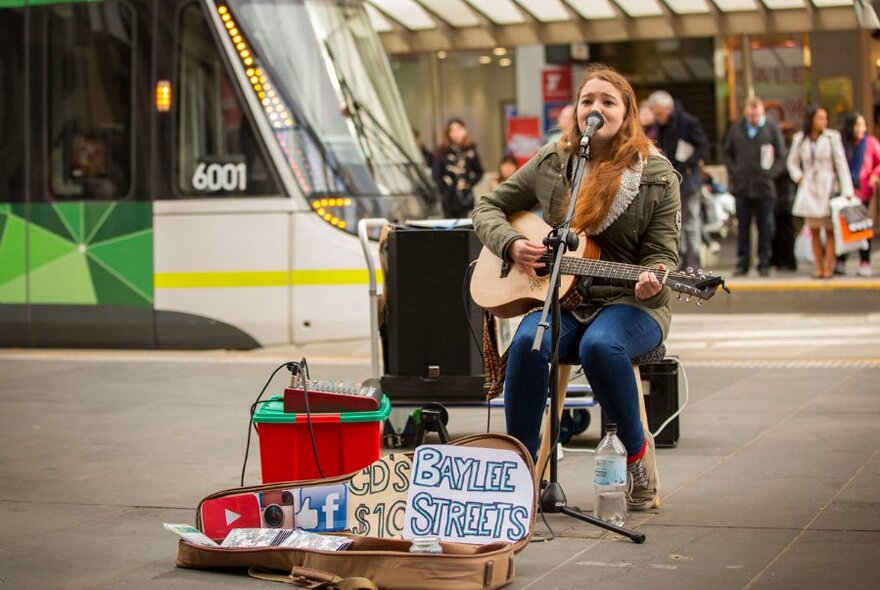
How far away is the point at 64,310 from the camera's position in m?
13.0

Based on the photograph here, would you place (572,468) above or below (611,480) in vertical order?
below

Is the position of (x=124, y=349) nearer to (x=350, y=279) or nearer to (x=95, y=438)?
(x=350, y=279)

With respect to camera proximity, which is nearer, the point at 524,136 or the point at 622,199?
the point at 622,199

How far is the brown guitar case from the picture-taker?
500cm

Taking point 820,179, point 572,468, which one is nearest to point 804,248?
point 820,179

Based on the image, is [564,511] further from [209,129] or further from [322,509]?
[209,129]

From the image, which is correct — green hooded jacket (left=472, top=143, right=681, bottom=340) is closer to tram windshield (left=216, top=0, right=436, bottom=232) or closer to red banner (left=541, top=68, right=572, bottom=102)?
tram windshield (left=216, top=0, right=436, bottom=232)

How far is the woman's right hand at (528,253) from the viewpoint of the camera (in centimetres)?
614

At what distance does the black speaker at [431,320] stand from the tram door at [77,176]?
5124 millimetres

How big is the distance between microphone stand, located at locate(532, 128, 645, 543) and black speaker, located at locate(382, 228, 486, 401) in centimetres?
186

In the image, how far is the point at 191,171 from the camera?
41.2 ft

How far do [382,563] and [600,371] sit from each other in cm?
138

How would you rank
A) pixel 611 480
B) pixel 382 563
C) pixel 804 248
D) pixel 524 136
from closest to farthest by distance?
pixel 382 563 → pixel 611 480 → pixel 804 248 → pixel 524 136

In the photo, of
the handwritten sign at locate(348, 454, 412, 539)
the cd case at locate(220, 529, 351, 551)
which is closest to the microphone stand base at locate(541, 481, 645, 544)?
the handwritten sign at locate(348, 454, 412, 539)
